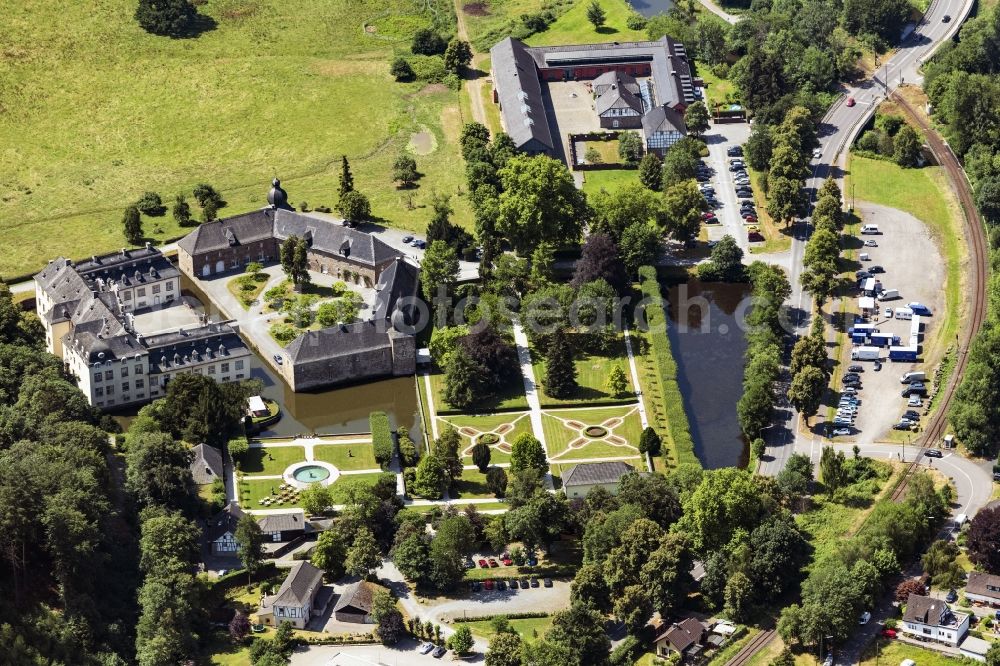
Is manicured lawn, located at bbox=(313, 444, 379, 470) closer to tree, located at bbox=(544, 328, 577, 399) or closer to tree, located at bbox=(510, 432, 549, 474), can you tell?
tree, located at bbox=(510, 432, 549, 474)

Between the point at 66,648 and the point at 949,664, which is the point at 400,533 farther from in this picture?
the point at 949,664

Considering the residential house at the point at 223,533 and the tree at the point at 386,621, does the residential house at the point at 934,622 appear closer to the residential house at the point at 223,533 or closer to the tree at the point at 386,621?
the tree at the point at 386,621

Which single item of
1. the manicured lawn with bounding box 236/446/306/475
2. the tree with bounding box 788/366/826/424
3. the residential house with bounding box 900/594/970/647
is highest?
the tree with bounding box 788/366/826/424

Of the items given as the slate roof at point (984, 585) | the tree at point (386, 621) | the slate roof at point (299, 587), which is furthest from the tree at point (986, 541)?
the slate roof at point (299, 587)

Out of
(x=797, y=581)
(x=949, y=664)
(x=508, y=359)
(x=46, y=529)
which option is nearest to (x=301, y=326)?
(x=508, y=359)

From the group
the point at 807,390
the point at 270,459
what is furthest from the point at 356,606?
the point at 807,390

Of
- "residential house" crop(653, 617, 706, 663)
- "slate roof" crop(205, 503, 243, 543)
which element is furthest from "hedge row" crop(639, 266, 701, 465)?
"slate roof" crop(205, 503, 243, 543)
